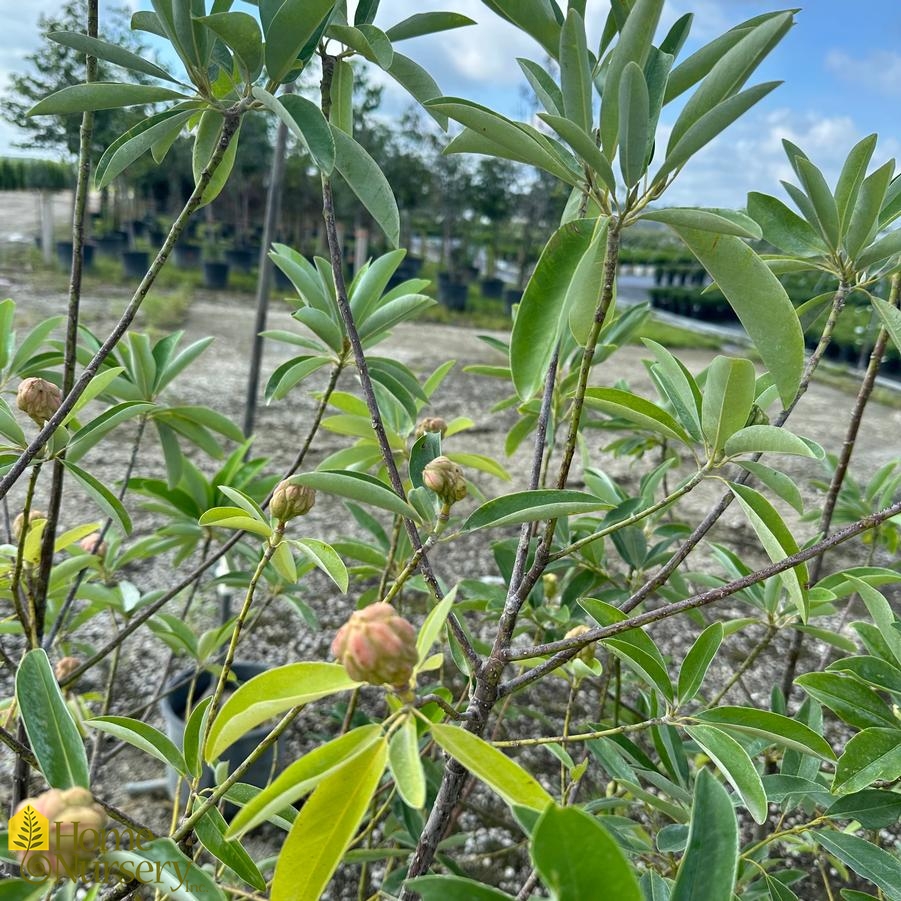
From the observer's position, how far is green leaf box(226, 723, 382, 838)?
0.29m

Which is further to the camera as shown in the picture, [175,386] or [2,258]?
[2,258]

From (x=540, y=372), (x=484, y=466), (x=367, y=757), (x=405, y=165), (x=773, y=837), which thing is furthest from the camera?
(x=405, y=165)

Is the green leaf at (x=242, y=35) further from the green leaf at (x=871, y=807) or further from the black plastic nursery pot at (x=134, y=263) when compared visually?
the black plastic nursery pot at (x=134, y=263)

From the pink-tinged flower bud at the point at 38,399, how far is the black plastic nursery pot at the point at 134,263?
→ 21.9 feet

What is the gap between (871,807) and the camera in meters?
0.55

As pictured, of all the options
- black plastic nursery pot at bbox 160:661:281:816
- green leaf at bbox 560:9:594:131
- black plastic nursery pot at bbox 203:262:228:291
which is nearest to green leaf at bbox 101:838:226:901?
green leaf at bbox 560:9:594:131

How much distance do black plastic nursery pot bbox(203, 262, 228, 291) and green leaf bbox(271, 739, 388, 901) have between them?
276 inches

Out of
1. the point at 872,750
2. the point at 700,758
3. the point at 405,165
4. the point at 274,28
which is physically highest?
the point at 405,165

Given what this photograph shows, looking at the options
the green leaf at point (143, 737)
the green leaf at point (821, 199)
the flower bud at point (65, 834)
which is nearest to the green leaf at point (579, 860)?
the flower bud at point (65, 834)

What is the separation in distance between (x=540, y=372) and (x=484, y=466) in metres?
0.30

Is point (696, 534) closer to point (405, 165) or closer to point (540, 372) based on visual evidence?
point (540, 372)

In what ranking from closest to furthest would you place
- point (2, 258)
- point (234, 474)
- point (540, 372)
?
point (540, 372)
point (234, 474)
point (2, 258)

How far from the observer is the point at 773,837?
56cm

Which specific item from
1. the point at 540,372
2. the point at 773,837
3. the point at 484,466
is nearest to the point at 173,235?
the point at 540,372
